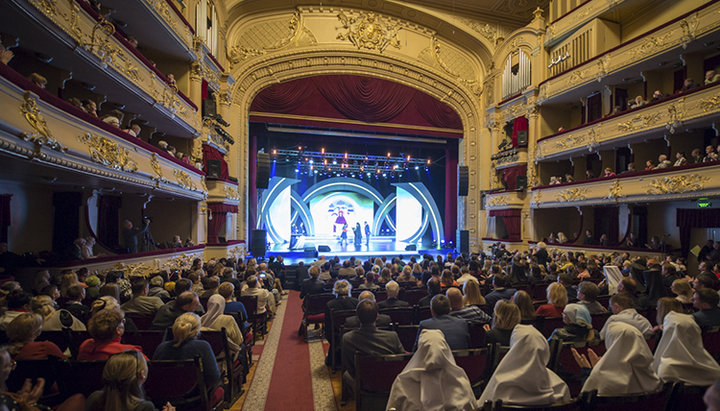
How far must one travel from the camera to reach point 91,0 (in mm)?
6188

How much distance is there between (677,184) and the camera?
849cm

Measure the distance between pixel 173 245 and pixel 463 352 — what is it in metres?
8.85

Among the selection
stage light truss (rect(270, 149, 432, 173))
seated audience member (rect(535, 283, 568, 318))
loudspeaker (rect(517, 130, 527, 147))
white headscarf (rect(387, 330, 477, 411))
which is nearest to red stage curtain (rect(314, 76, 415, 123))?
stage light truss (rect(270, 149, 432, 173))

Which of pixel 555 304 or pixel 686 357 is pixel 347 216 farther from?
pixel 686 357

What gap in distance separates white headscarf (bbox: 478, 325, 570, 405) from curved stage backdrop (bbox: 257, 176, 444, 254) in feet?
51.6

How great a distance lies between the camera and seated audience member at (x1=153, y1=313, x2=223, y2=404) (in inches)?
94.2

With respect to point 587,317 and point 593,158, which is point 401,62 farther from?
point 587,317

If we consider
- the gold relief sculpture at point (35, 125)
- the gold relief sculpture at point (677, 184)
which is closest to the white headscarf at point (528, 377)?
the gold relief sculpture at point (35, 125)

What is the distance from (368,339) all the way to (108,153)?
5.43 meters

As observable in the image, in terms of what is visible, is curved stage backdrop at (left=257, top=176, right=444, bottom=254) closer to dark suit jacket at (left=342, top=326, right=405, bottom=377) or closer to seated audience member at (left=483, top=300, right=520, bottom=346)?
dark suit jacket at (left=342, top=326, right=405, bottom=377)

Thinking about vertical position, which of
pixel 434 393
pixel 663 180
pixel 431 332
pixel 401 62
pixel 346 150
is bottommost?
pixel 434 393

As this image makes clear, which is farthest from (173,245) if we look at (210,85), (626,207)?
(626,207)

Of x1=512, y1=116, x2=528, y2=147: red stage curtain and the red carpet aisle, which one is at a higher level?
x1=512, y1=116, x2=528, y2=147: red stage curtain

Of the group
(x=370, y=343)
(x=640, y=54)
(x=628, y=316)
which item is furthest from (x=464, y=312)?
(x=640, y=54)
